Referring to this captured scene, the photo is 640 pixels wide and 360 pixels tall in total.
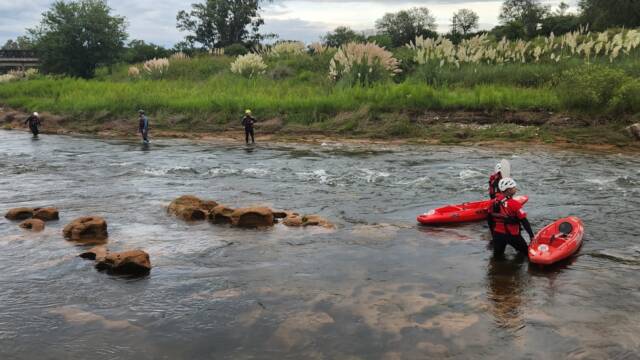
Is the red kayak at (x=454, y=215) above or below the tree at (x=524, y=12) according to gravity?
below

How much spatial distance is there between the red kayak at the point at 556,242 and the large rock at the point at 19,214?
857 centimetres

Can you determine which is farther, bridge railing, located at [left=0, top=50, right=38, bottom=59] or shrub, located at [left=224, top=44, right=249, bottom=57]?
bridge railing, located at [left=0, top=50, right=38, bottom=59]

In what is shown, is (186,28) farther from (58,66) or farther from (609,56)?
(609,56)

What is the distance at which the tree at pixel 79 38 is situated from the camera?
38.0 meters

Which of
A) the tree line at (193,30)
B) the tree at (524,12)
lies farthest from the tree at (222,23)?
the tree at (524,12)

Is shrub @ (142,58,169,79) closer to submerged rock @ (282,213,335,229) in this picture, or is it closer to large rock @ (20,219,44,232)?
large rock @ (20,219,44,232)

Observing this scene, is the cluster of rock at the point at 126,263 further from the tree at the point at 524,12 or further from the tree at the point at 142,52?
the tree at the point at 524,12

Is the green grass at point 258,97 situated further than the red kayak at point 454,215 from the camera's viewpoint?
Yes

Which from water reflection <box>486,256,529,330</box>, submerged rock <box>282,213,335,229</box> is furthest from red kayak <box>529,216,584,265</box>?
submerged rock <box>282,213,335,229</box>

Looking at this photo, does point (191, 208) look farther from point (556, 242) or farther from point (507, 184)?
point (556, 242)

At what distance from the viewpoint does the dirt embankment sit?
60.0 ft

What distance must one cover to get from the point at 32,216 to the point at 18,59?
50.0 m

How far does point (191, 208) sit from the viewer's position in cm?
1066

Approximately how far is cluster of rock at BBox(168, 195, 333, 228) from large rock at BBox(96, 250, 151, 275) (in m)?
2.45
